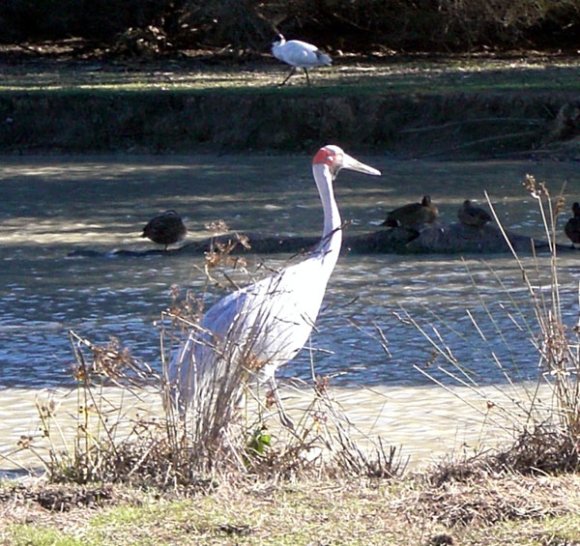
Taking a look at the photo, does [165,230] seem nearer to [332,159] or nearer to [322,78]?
[332,159]

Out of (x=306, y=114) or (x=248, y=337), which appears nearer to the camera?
(x=248, y=337)

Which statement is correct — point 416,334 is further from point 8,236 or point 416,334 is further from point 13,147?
point 13,147

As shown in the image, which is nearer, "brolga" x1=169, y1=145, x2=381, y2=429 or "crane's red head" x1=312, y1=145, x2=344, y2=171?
"brolga" x1=169, y1=145, x2=381, y2=429

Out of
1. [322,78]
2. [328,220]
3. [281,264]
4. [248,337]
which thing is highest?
[328,220]

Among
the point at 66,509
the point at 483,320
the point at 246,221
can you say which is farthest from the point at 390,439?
the point at 246,221

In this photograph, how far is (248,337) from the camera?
647 centimetres

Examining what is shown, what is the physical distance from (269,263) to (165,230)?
1.47m

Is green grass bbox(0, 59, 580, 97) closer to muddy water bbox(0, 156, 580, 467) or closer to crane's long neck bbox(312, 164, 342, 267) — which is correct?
muddy water bbox(0, 156, 580, 467)

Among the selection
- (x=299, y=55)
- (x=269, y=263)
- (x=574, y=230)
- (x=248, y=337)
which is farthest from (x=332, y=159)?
(x=299, y=55)

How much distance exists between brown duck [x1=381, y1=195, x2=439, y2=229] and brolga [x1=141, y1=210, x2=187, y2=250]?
7.01 feet

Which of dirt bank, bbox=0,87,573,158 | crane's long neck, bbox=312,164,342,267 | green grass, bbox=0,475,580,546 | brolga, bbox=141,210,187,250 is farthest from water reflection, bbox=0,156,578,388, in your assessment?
green grass, bbox=0,475,580,546

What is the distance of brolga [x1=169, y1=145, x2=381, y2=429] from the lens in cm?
630

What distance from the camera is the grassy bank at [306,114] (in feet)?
77.0

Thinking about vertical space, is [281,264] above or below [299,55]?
below
